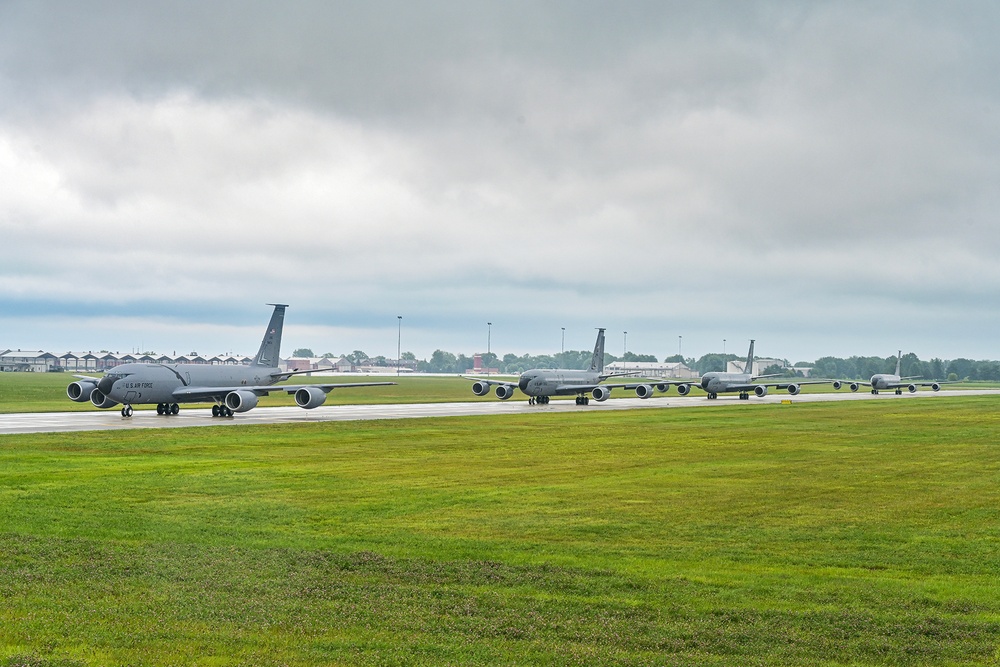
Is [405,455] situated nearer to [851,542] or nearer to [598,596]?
[851,542]

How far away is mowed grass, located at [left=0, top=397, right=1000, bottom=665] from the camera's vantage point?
10094 millimetres

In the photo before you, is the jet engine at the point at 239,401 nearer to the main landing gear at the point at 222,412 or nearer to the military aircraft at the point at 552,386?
the main landing gear at the point at 222,412

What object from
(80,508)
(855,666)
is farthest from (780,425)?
(855,666)

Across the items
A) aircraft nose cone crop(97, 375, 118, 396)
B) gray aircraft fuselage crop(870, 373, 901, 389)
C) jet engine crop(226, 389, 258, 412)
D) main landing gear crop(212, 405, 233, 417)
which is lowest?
main landing gear crop(212, 405, 233, 417)

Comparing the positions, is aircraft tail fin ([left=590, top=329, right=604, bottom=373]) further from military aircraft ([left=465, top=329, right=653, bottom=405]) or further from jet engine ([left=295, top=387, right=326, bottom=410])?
jet engine ([left=295, top=387, right=326, bottom=410])

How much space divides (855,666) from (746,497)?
1271 cm

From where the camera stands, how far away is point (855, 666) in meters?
Result: 9.54

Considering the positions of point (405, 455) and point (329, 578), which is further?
point (405, 455)

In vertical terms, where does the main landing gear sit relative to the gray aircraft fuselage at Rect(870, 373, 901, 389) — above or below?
below

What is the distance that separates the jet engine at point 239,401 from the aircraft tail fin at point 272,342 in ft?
36.2

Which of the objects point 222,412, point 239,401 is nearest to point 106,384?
point 222,412

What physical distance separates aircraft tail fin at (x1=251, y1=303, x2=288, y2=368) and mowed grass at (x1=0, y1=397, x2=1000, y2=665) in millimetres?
32797

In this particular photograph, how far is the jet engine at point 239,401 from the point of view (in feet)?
170

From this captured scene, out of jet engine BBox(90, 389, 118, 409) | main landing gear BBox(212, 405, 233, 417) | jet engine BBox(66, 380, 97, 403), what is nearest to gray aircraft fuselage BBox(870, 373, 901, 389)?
main landing gear BBox(212, 405, 233, 417)
